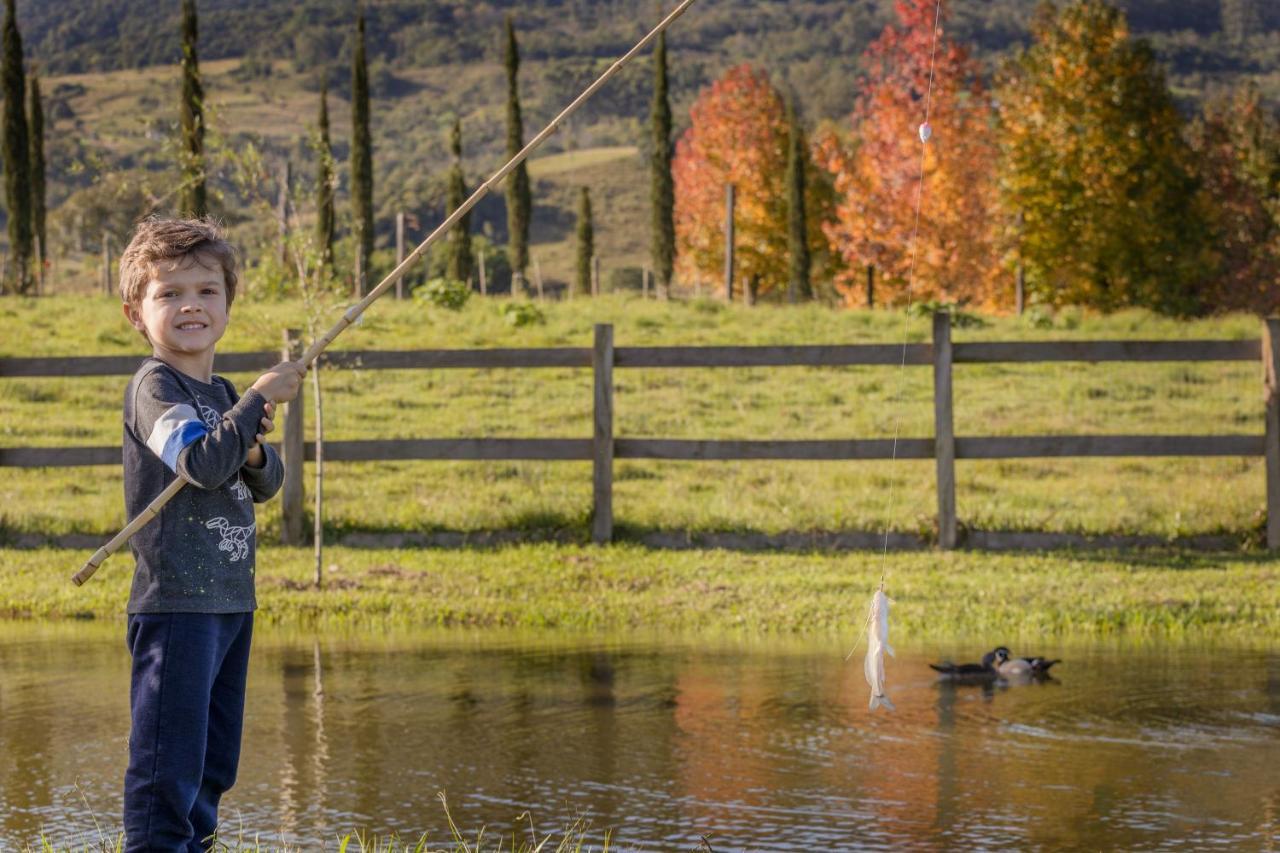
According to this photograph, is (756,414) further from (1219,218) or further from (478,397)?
(1219,218)

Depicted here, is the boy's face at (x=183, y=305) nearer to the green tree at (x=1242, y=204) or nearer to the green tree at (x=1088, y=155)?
the green tree at (x=1088, y=155)

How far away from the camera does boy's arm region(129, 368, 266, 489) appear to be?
13.4 ft

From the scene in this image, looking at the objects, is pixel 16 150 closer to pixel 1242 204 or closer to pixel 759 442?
pixel 759 442

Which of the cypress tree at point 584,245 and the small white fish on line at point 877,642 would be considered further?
the cypress tree at point 584,245

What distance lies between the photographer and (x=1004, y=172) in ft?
132

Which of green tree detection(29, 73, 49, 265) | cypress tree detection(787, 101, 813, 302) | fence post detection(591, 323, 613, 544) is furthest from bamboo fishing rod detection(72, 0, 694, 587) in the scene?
cypress tree detection(787, 101, 813, 302)

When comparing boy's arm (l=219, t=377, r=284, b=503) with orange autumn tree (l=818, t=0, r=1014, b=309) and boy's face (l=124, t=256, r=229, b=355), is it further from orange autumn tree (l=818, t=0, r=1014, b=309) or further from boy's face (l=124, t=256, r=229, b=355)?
orange autumn tree (l=818, t=0, r=1014, b=309)

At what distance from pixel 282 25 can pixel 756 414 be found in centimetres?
17696

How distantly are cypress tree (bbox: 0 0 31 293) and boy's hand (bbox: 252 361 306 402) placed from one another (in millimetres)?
32916

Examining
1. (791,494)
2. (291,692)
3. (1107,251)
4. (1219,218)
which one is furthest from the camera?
(1219,218)

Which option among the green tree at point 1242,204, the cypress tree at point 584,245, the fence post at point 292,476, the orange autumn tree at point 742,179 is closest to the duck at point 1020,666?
the fence post at point 292,476

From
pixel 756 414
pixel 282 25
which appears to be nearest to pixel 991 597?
pixel 756 414

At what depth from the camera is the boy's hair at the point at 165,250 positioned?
14.4 feet

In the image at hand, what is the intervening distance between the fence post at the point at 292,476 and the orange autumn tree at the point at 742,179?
39.5 metres
